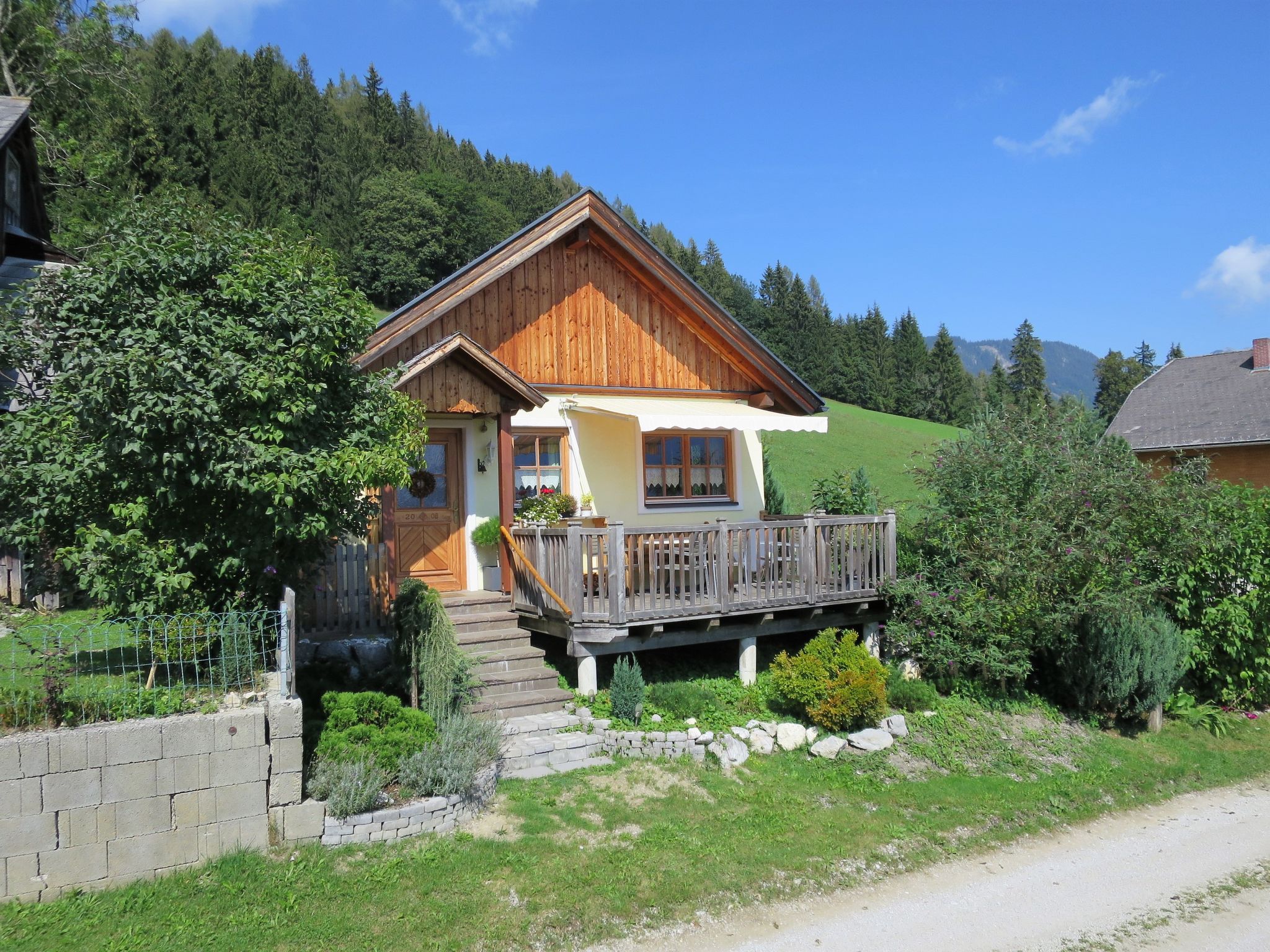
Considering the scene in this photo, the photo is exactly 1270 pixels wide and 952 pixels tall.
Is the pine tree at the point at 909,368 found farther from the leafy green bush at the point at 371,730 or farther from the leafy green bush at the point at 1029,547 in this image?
the leafy green bush at the point at 371,730

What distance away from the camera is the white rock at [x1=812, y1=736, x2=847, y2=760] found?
9477mm

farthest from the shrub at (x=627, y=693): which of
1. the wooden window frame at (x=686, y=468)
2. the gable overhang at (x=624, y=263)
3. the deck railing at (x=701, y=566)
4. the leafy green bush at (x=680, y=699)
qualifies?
the gable overhang at (x=624, y=263)

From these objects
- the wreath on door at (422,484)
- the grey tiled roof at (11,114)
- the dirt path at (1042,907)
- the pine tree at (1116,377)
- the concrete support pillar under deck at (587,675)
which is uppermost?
the pine tree at (1116,377)

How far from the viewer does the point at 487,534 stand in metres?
11.8

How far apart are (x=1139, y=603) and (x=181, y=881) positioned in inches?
445

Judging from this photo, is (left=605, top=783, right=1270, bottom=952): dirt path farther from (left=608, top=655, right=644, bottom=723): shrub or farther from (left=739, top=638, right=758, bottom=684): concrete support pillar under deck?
(left=739, top=638, right=758, bottom=684): concrete support pillar under deck

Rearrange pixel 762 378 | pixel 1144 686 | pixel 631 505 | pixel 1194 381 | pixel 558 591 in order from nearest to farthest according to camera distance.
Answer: pixel 558 591 → pixel 1144 686 → pixel 631 505 → pixel 762 378 → pixel 1194 381

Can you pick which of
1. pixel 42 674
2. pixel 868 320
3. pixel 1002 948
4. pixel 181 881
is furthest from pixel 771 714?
pixel 868 320

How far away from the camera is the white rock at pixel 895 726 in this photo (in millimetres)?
10062

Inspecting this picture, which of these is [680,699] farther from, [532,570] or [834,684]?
[532,570]

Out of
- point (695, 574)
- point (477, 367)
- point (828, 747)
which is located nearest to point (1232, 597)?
point (828, 747)

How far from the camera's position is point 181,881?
19.5ft

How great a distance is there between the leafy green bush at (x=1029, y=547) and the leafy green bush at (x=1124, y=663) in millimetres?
248

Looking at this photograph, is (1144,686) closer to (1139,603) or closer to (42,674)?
(1139,603)
